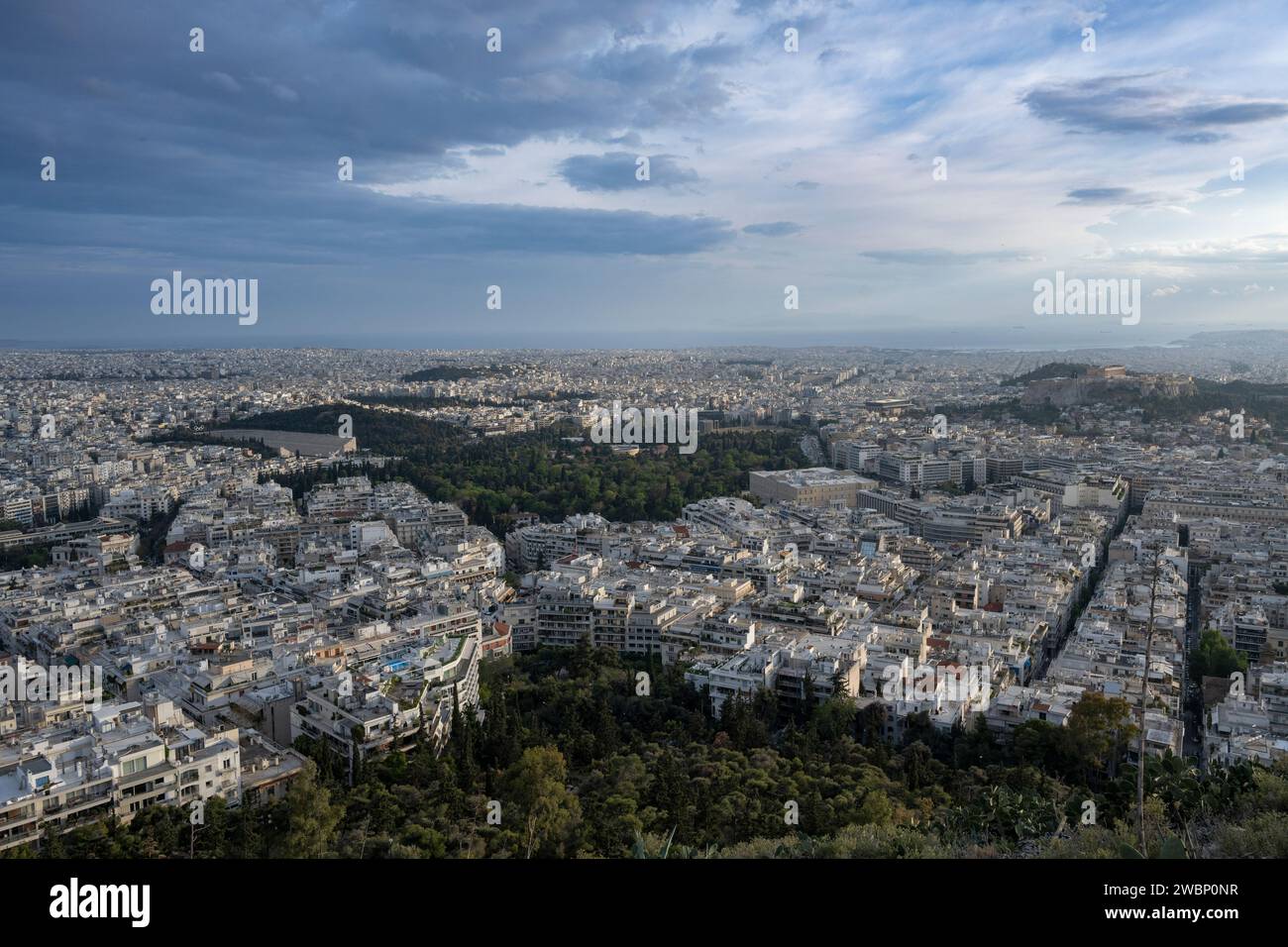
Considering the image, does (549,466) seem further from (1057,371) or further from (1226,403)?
(1057,371)

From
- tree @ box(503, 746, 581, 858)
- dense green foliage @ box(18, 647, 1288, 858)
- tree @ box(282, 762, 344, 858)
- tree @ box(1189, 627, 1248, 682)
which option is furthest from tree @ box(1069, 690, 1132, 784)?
tree @ box(282, 762, 344, 858)

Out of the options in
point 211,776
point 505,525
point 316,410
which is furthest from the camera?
point 316,410

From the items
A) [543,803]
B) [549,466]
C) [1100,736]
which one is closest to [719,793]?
[543,803]

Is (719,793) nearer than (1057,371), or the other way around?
(719,793)

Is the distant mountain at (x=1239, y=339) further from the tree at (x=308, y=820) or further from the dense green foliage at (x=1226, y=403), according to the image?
the tree at (x=308, y=820)

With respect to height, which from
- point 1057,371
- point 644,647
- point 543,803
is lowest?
point 644,647
